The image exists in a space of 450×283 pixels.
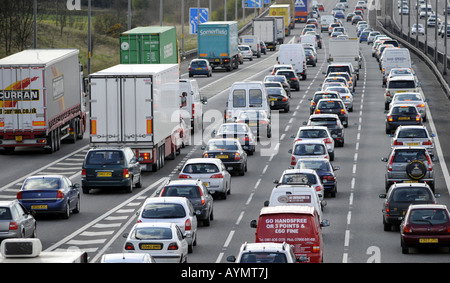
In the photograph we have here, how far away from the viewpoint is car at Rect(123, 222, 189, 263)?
2286 cm

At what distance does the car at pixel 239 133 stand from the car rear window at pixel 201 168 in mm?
9998

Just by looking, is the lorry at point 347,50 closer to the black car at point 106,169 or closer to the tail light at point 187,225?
the black car at point 106,169

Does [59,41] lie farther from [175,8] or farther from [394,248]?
[394,248]

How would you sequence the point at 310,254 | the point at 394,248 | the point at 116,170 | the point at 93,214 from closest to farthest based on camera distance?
the point at 310,254 → the point at 394,248 → the point at 93,214 → the point at 116,170

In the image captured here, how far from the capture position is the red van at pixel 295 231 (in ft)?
72.8

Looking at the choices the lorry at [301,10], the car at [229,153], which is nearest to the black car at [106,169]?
the car at [229,153]

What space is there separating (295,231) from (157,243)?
2.79 metres

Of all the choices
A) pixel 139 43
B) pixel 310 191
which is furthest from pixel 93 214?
pixel 139 43

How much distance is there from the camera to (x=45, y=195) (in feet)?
103

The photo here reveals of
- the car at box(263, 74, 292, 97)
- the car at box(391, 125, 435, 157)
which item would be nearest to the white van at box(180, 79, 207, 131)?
the car at box(391, 125, 435, 157)

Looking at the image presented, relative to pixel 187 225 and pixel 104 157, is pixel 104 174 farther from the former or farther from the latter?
pixel 187 225

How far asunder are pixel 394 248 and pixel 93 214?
9814 millimetres

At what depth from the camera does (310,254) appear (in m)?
22.2

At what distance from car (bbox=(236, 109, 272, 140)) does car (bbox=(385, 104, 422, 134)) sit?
18.3ft
